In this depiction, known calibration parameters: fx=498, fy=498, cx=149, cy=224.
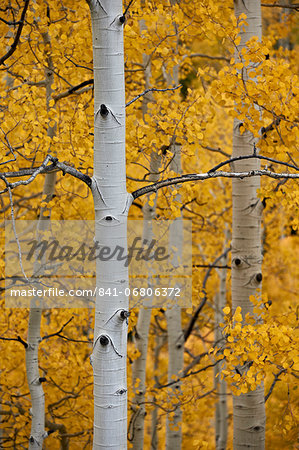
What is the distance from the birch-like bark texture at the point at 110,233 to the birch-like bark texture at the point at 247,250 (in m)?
1.91

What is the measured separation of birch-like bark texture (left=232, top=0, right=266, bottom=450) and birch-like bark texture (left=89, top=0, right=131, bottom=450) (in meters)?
1.91

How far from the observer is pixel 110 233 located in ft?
8.75

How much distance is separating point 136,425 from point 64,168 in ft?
11.7

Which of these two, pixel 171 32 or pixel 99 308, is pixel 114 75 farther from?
pixel 171 32

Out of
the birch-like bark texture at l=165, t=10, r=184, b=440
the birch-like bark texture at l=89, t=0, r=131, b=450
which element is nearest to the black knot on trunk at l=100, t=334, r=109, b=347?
the birch-like bark texture at l=89, t=0, r=131, b=450

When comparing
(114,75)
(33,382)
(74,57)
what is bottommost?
(33,382)

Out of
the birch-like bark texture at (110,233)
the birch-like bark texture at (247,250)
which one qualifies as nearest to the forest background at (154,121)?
the birch-like bark texture at (247,250)

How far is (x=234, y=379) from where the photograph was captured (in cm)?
322

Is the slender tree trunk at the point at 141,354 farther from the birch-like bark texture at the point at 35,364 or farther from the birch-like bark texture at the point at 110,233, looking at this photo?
the birch-like bark texture at the point at 110,233

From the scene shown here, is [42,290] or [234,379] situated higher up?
[42,290]

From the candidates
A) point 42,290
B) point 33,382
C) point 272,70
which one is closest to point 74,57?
point 272,70

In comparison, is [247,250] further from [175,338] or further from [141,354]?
[175,338]

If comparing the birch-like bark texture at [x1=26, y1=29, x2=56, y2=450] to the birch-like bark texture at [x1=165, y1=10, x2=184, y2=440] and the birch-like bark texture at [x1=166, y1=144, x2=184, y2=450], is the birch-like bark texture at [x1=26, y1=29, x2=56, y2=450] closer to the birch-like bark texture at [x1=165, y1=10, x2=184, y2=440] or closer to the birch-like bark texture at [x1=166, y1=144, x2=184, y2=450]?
the birch-like bark texture at [x1=165, y1=10, x2=184, y2=440]

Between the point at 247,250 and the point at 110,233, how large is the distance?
6.64 feet
